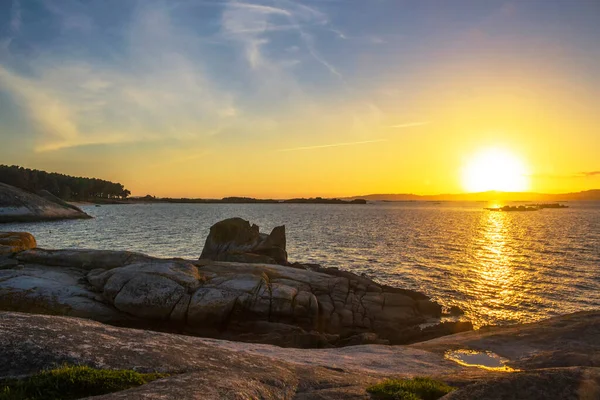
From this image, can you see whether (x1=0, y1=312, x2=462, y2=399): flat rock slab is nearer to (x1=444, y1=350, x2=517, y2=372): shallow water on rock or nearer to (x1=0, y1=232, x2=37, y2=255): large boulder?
(x1=444, y1=350, x2=517, y2=372): shallow water on rock

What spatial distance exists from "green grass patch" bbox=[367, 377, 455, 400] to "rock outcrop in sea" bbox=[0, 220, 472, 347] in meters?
14.1

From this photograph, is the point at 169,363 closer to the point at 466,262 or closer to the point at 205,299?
the point at 205,299

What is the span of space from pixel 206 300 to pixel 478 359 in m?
16.4

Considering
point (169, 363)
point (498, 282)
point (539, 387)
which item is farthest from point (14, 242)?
point (498, 282)

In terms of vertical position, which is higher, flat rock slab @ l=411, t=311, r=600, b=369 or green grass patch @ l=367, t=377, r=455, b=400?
green grass patch @ l=367, t=377, r=455, b=400

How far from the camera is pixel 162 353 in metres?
10.8

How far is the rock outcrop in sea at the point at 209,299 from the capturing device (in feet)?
82.9

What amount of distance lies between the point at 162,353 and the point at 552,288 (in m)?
44.4

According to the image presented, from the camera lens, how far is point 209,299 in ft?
86.9

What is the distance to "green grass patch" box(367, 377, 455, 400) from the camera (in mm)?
9367

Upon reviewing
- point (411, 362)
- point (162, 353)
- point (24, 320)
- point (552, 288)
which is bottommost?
point (552, 288)

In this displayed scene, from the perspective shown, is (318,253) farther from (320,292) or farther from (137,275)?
(137,275)

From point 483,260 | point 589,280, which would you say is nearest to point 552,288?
point 589,280

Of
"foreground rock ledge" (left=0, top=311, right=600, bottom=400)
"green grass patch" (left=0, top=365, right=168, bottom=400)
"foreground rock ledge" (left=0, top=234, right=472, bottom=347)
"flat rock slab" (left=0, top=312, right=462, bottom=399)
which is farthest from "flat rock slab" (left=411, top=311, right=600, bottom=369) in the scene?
"green grass patch" (left=0, top=365, right=168, bottom=400)
